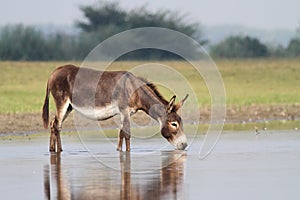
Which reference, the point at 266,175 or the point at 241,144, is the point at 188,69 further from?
the point at 266,175

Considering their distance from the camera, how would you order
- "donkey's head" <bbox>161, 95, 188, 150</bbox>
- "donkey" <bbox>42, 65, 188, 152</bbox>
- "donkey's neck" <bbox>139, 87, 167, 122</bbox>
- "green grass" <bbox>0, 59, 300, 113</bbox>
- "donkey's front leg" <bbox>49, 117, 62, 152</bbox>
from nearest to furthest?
"donkey's head" <bbox>161, 95, 188, 150</bbox> → "donkey" <bbox>42, 65, 188, 152</bbox> → "donkey's neck" <bbox>139, 87, 167, 122</bbox> → "donkey's front leg" <bbox>49, 117, 62, 152</bbox> → "green grass" <bbox>0, 59, 300, 113</bbox>

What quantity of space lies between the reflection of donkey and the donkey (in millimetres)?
2095

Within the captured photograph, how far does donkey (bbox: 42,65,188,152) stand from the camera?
18.6m

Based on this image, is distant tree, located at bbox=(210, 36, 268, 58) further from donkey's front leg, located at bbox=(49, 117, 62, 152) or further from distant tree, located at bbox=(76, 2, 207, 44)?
donkey's front leg, located at bbox=(49, 117, 62, 152)

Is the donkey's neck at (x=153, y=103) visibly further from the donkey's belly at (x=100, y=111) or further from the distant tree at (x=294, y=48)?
the distant tree at (x=294, y=48)

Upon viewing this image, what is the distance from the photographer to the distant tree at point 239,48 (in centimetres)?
5022

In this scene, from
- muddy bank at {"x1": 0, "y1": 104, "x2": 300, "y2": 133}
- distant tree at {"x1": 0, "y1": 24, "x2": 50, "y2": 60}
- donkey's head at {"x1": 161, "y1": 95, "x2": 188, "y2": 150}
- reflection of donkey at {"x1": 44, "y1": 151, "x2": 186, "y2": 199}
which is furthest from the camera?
distant tree at {"x1": 0, "y1": 24, "x2": 50, "y2": 60}

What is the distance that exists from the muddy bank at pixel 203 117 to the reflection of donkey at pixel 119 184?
7.95 metres

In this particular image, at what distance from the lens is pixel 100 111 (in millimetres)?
19562

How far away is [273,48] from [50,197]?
43582mm

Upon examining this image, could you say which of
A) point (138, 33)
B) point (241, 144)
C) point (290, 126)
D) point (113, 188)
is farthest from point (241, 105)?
point (138, 33)

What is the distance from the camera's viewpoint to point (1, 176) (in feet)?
48.8

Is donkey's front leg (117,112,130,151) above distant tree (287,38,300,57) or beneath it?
beneath

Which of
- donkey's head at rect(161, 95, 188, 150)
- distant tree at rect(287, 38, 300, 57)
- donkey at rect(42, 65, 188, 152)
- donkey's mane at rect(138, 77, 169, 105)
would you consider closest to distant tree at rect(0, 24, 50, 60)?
distant tree at rect(287, 38, 300, 57)
